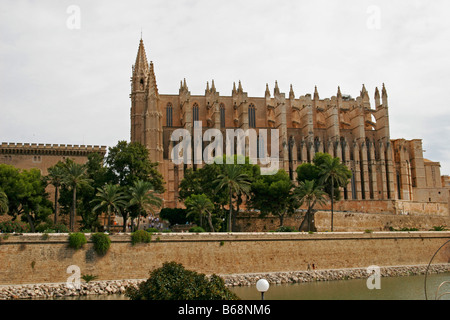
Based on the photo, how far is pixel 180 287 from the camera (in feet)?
48.2

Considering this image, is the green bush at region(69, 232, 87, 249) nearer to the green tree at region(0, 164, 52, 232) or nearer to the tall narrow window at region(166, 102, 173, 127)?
the green tree at region(0, 164, 52, 232)

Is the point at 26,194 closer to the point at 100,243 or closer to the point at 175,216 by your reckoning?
the point at 100,243

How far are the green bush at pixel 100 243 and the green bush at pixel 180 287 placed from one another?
9881 millimetres

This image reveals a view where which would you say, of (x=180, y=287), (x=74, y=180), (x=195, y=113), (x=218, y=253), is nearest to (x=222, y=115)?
(x=195, y=113)

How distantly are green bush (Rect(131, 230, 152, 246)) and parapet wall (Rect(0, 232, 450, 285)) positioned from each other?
27 cm

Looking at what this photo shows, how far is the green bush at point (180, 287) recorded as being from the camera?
14.3 metres

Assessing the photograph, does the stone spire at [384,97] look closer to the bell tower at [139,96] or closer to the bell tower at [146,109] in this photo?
the bell tower at [146,109]

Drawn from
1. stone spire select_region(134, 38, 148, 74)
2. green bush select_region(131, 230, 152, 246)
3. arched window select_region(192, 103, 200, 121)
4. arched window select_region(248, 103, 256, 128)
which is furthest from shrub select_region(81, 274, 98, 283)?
arched window select_region(248, 103, 256, 128)

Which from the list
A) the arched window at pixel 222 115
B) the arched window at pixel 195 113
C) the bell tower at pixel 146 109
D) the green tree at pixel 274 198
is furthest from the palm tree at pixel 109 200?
the arched window at pixel 222 115

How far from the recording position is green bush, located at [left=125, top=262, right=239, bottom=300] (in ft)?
47.1

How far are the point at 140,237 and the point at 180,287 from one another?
39.5 feet

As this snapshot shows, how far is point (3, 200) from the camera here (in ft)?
91.2
